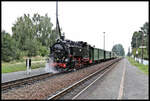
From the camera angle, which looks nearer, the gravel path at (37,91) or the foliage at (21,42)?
the gravel path at (37,91)

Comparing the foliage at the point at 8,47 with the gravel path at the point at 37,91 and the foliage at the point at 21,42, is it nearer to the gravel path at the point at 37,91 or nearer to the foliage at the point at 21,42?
the foliage at the point at 21,42

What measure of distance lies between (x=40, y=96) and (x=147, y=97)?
4.46 metres

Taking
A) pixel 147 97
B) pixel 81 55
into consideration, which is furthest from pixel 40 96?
pixel 81 55

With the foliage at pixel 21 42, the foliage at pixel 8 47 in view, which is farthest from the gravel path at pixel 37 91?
the foliage at pixel 8 47

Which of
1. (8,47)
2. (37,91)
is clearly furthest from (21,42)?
(37,91)

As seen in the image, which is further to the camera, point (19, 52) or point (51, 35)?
point (51, 35)

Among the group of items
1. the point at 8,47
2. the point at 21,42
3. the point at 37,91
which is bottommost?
the point at 37,91

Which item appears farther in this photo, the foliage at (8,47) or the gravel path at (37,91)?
the foliage at (8,47)

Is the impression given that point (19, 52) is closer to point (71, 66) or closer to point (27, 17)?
point (27, 17)

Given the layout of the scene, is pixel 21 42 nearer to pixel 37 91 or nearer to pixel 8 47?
pixel 8 47

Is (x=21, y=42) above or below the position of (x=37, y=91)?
above

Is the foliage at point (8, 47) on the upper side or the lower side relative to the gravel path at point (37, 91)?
upper

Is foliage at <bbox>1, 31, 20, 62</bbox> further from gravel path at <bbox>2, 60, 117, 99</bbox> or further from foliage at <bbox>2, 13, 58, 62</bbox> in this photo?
gravel path at <bbox>2, 60, 117, 99</bbox>

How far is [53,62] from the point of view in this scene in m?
15.6
